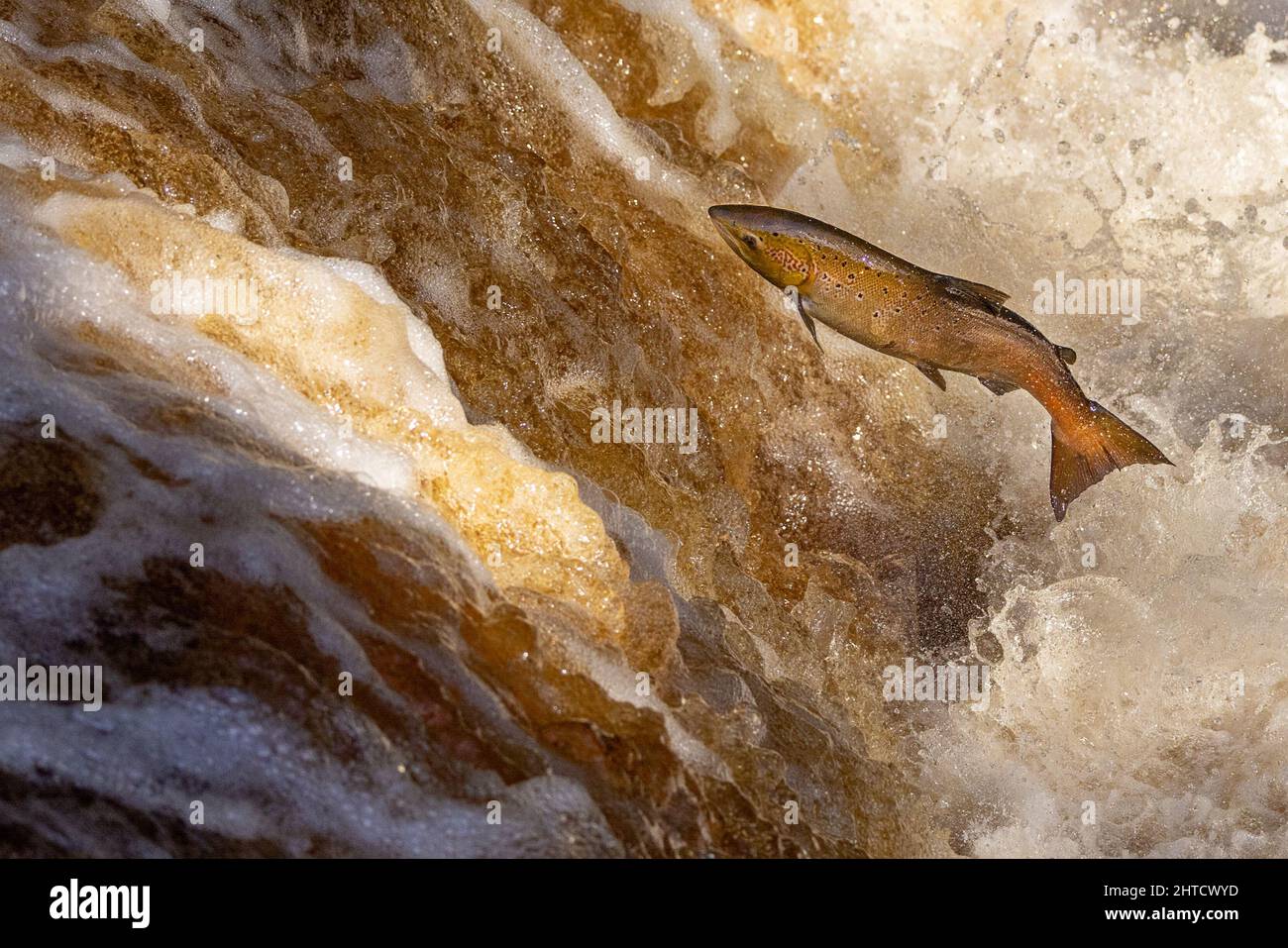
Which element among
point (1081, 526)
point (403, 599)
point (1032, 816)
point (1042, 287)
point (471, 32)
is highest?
point (471, 32)

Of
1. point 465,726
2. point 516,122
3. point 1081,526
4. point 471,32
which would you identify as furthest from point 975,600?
point 471,32

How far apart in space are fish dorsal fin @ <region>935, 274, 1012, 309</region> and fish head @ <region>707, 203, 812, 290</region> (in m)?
0.33

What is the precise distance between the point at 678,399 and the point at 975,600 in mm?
966

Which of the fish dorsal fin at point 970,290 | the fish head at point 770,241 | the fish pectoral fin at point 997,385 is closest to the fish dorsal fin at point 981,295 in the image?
the fish dorsal fin at point 970,290

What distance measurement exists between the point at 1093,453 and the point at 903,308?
2.05 feet

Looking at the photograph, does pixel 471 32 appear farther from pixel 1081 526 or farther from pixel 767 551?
pixel 1081 526

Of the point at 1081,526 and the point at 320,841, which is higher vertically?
the point at 1081,526

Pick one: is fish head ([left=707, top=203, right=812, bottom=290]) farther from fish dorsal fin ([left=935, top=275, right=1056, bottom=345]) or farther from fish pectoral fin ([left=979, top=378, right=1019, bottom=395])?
fish pectoral fin ([left=979, top=378, right=1019, bottom=395])

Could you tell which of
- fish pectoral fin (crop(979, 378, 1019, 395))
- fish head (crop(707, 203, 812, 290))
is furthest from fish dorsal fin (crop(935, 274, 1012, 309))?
fish head (crop(707, 203, 812, 290))

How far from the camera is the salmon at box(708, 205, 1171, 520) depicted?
2.71m

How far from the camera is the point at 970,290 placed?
2719 millimetres

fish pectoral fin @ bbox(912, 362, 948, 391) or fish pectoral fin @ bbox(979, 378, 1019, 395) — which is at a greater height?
fish pectoral fin @ bbox(912, 362, 948, 391)

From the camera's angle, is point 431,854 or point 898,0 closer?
point 431,854

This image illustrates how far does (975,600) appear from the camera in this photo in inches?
122
